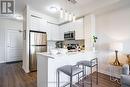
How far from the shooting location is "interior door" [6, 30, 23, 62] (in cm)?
609

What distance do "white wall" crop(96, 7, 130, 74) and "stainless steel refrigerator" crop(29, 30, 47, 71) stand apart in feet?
8.18

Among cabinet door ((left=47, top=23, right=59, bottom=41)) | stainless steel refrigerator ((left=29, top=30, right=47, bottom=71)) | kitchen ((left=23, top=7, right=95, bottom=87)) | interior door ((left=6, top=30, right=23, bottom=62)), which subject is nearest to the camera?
kitchen ((left=23, top=7, right=95, bottom=87))

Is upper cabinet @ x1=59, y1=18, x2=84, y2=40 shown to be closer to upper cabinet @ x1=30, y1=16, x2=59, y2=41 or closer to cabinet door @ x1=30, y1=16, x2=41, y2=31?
upper cabinet @ x1=30, y1=16, x2=59, y2=41

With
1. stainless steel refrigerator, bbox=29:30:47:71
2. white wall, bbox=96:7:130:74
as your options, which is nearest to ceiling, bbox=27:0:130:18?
white wall, bbox=96:7:130:74

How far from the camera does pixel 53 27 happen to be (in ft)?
17.4

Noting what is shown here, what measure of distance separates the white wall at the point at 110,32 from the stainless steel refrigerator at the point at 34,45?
249 centimetres

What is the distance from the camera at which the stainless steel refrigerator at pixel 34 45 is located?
13.5ft

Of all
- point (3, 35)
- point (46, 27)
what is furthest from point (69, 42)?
point (3, 35)

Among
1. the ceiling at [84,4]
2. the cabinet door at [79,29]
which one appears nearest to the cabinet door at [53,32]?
the cabinet door at [79,29]

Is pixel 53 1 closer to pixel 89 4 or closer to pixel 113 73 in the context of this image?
pixel 89 4

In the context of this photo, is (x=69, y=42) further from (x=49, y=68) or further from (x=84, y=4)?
(x=49, y=68)

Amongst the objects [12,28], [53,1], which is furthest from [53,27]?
[12,28]

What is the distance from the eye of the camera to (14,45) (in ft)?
20.7

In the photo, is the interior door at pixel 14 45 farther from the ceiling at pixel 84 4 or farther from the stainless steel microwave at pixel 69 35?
the ceiling at pixel 84 4
